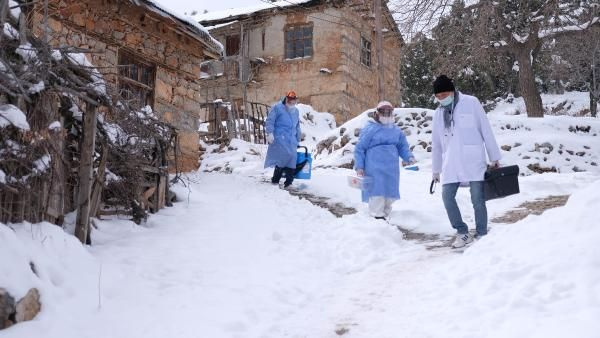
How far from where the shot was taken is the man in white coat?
477cm

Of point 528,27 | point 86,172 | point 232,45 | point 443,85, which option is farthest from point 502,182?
point 232,45

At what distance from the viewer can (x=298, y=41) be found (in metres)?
21.5

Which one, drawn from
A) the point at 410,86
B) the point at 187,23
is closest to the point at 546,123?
the point at 187,23

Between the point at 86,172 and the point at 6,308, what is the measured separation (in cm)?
162

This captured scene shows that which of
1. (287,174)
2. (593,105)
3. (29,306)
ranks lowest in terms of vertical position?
(29,306)

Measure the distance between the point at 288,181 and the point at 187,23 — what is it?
296 centimetres

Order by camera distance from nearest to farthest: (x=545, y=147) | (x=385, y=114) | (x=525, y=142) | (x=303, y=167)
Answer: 1. (x=385, y=114)
2. (x=303, y=167)
3. (x=545, y=147)
4. (x=525, y=142)

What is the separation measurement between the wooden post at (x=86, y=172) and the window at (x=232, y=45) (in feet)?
61.9

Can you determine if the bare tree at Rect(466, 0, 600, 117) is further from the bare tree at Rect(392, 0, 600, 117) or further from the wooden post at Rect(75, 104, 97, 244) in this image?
the wooden post at Rect(75, 104, 97, 244)

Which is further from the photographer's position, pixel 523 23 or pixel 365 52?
pixel 365 52

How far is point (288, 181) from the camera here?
8828 mm

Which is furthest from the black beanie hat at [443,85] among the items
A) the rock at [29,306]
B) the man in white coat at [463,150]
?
the rock at [29,306]

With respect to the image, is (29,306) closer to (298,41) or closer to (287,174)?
(287,174)

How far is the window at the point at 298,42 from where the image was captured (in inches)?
840
